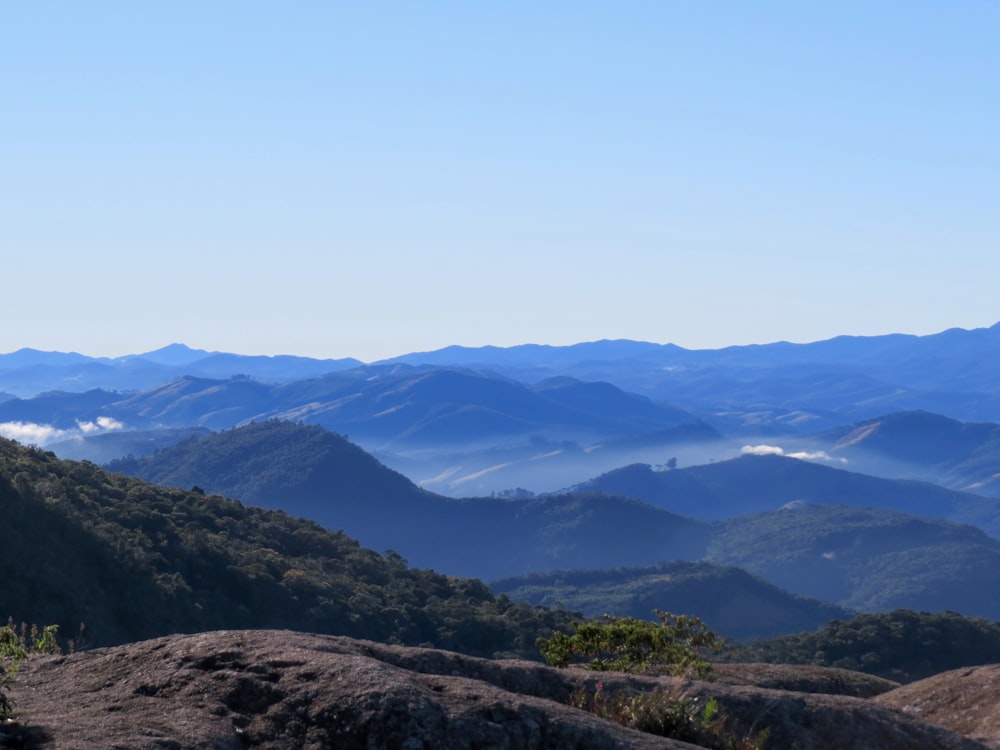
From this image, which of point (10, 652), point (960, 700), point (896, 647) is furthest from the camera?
point (896, 647)

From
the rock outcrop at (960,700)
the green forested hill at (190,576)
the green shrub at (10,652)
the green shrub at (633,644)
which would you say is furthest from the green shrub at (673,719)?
the green forested hill at (190,576)

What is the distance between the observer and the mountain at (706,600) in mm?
168887

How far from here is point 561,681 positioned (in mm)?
10594

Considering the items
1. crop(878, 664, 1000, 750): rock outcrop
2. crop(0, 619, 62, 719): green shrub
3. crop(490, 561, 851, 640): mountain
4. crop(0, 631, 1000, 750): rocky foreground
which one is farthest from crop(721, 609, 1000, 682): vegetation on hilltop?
crop(490, 561, 851, 640): mountain

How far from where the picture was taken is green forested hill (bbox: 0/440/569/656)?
46312mm

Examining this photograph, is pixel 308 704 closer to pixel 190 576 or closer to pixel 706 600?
pixel 190 576

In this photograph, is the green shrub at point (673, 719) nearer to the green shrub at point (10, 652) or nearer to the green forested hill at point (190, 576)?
the green shrub at point (10, 652)

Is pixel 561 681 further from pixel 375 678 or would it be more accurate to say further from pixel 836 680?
pixel 836 680

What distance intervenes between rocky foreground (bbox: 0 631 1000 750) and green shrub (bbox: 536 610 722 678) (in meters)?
4.17

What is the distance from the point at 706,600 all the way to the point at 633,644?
16640 cm

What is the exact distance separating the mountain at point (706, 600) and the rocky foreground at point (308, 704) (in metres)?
155

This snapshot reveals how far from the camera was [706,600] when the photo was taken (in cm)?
17612

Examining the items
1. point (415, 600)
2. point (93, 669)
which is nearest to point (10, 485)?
point (415, 600)

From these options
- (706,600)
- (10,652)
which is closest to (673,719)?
(10,652)
